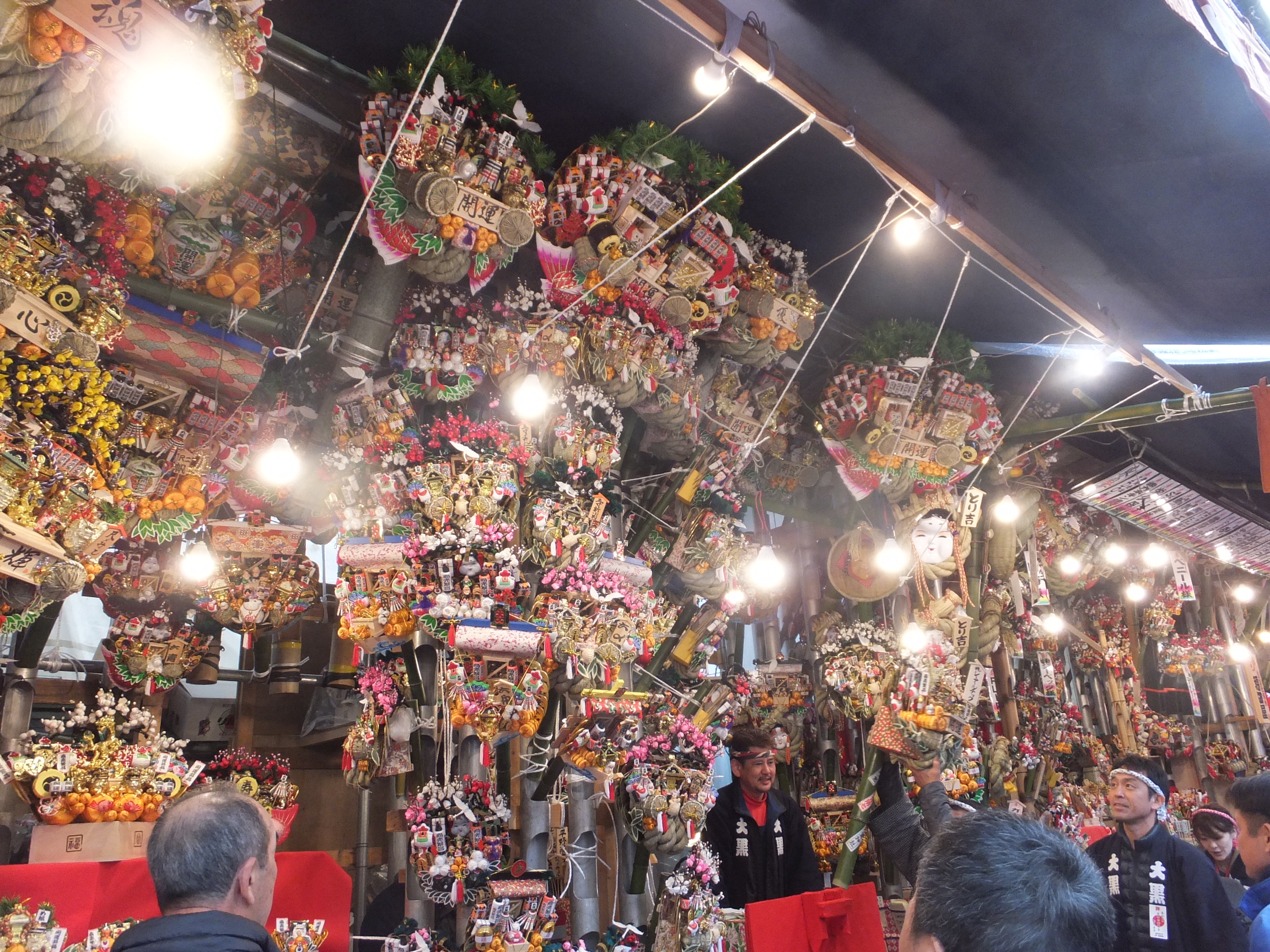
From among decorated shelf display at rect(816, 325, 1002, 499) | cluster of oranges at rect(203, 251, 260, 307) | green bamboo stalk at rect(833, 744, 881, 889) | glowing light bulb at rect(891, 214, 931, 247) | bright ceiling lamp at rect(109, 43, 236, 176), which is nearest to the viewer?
bright ceiling lamp at rect(109, 43, 236, 176)

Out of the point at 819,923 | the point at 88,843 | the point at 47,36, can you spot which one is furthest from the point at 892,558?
the point at 47,36

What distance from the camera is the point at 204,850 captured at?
1919 mm

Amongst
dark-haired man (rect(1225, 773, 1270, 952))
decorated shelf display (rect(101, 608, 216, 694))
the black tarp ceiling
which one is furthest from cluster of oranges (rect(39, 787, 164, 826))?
dark-haired man (rect(1225, 773, 1270, 952))

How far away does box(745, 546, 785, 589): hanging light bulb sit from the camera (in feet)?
19.5

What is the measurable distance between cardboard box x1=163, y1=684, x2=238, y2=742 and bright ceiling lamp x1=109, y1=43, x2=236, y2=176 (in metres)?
5.11

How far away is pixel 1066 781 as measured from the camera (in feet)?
26.1

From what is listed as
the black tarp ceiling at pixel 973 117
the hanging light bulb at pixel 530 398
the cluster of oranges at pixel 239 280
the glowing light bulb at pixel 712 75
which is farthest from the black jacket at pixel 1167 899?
the cluster of oranges at pixel 239 280

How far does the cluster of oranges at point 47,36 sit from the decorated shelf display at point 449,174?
1.37 meters

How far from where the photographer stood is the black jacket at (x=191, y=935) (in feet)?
5.73

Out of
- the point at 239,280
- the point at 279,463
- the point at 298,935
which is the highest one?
the point at 239,280

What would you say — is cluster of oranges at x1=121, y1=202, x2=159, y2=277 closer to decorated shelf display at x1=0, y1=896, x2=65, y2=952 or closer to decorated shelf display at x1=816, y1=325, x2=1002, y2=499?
decorated shelf display at x1=0, y1=896, x2=65, y2=952

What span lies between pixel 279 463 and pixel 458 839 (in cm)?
203

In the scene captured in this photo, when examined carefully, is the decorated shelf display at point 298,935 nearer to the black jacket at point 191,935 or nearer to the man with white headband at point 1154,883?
the black jacket at point 191,935

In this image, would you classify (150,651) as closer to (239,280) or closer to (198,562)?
(198,562)
